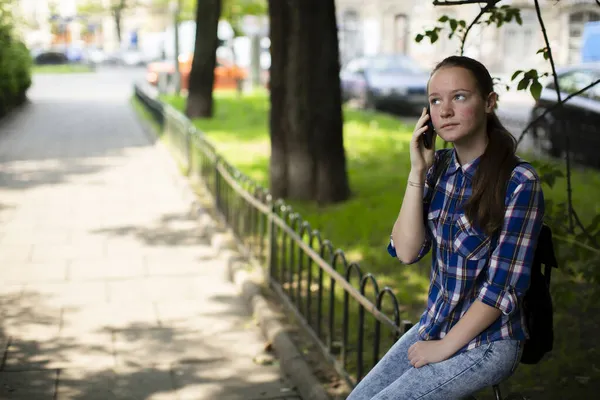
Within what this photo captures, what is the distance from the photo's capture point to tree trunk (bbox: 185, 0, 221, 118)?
20641 mm

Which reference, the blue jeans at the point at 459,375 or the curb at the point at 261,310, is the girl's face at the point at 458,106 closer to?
the blue jeans at the point at 459,375

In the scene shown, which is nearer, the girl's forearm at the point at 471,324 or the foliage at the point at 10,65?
the girl's forearm at the point at 471,324

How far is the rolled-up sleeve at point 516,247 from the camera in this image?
104 inches

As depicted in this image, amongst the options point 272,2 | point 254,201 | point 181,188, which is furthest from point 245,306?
point 181,188

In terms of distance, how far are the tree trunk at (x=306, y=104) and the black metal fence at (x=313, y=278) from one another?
743 mm

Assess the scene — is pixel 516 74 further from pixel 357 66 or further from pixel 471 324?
pixel 357 66

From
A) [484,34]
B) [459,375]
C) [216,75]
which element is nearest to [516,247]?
[459,375]

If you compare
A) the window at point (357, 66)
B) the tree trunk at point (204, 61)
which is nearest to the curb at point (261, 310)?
the tree trunk at point (204, 61)

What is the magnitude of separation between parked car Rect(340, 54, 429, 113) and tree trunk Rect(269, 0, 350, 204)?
1382cm

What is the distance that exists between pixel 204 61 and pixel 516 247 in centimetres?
1867

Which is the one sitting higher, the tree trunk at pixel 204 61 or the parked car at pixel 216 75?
the tree trunk at pixel 204 61

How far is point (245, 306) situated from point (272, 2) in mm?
3761

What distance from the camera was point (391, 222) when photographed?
8.87 metres

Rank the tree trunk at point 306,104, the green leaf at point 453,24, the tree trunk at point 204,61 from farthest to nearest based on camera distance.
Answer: the tree trunk at point 204,61, the tree trunk at point 306,104, the green leaf at point 453,24
